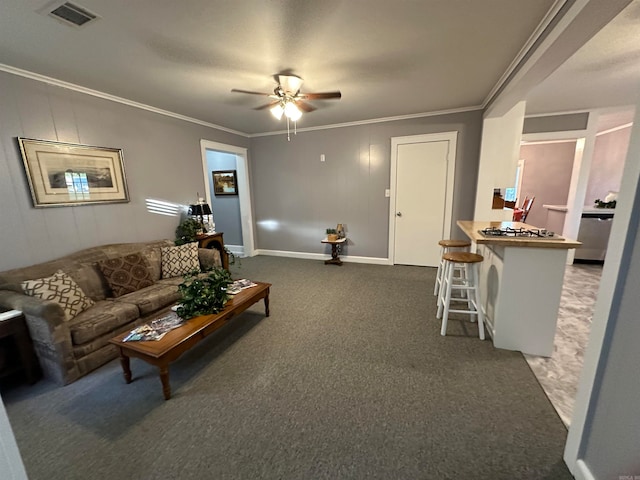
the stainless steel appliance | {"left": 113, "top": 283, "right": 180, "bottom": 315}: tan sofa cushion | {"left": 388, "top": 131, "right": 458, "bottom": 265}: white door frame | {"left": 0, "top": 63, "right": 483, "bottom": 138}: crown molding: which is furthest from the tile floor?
{"left": 113, "top": 283, "right": 180, "bottom": 315}: tan sofa cushion

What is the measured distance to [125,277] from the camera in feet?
8.93

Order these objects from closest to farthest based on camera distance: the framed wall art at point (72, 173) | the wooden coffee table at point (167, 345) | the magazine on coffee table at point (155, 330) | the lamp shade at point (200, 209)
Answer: the wooden coffee table at point (167, 345)
the magazine on coffee table at point (155, 330)
the framed wall art at point (72, 173)
the lamp shade at point (200, 209)

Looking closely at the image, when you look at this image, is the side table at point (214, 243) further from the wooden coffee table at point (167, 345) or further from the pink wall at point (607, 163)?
the pink wall at point (607, 163)

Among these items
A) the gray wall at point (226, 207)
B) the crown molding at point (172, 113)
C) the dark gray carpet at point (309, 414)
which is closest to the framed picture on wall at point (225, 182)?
the gray wall at point (226, 207)

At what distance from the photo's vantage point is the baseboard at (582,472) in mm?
1192

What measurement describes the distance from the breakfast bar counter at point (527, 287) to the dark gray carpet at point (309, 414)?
18 cm

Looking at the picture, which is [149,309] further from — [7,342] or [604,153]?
[604,153]

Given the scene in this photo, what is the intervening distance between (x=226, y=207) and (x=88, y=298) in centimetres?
354

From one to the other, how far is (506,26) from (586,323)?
2.82 meters

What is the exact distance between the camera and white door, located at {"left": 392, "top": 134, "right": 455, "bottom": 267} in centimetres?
418

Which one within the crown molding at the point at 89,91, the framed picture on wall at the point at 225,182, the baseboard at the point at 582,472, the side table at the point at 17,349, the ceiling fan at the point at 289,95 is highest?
the crown molding at the point at 89,91

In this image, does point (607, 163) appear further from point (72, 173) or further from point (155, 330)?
point (72, 173)

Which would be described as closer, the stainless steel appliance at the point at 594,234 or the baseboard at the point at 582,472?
the baseboard at the point at 582,472

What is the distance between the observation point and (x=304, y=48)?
2109 millimetres
